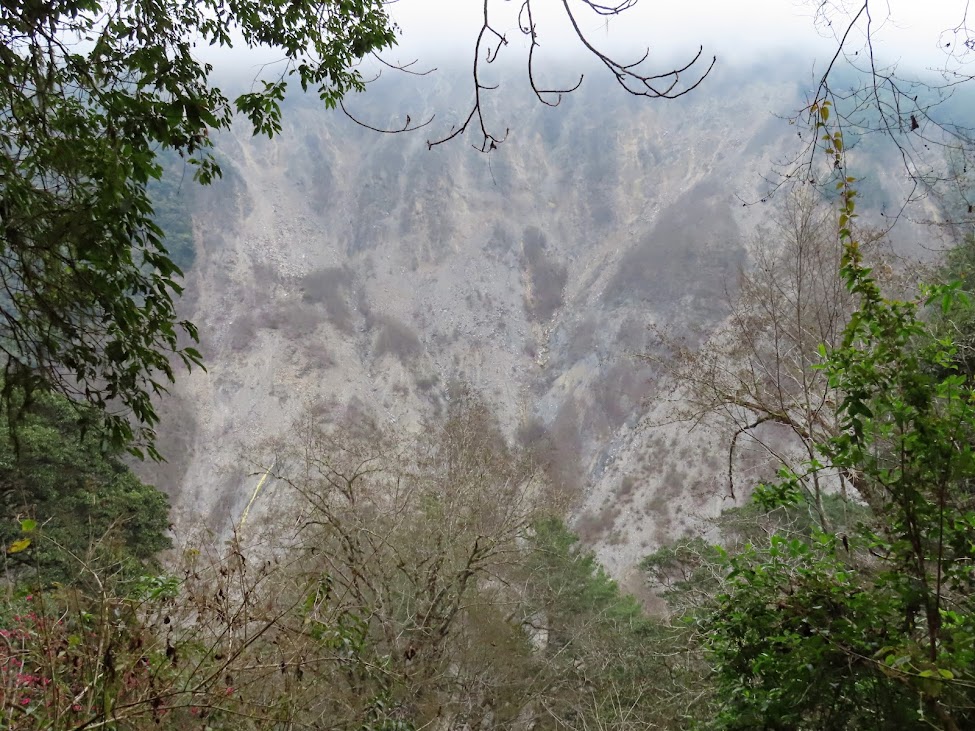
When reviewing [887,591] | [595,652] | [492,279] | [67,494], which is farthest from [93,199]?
[492,279]

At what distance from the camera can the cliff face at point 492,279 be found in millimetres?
28266

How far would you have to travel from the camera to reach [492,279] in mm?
40281

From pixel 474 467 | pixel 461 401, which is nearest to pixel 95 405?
pixel 474 467

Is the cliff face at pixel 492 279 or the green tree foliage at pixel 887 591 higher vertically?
the cliff face at pixel 492 279

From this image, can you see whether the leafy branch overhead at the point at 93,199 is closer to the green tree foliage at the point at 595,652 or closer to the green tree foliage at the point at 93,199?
the green tree foliage at the point at 93,199

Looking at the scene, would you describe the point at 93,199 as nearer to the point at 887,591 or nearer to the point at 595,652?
the point at 887,591

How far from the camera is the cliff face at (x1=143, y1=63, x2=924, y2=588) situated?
28.3 meters

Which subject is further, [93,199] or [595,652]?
[595,652]

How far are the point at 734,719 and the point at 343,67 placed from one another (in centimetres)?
416

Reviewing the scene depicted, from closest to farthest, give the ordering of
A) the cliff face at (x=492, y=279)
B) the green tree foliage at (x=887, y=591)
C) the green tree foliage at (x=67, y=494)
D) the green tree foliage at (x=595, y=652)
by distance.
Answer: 1. the green tree foliage at (x=887, y=591)
2. the green tree foliage at (x=595, y=652)
3. the green tree foliage at (x=67, y=494)
4. the cliff face at (x=492, y=279)

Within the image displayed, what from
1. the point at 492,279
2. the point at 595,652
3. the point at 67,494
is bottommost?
the point at 67,494

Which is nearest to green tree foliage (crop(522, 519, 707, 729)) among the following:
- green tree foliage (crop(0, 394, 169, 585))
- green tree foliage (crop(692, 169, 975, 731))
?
green tree foliage (crop(692, 169, 975, 731))

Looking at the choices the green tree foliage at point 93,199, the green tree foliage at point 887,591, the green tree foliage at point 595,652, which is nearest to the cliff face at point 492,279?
the green tree foliage at point 595,652

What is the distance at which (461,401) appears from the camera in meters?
30.5
